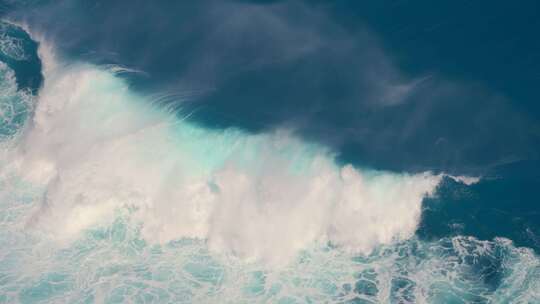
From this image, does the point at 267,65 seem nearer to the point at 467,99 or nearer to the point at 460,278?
the point at 467,99

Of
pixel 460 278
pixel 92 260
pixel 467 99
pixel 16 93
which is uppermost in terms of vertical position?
pixel 16 93

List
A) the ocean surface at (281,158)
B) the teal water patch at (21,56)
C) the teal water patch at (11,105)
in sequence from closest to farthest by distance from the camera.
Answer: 1. the ocean surface at (281,158)
2. the teal water patch at (11,105)
3. the teal water patch at (21,56)

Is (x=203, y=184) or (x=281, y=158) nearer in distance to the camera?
(x=281, y=158)

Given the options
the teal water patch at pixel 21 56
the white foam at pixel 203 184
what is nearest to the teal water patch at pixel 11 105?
the teal water patch at pixel 21 56

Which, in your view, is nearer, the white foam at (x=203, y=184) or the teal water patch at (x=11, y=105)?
the white foam at (x=203, y=184)

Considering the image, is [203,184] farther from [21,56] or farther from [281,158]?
[21,56]

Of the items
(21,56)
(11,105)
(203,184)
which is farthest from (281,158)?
(21,56)

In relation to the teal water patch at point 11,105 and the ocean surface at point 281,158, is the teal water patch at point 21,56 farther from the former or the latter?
the teal water patch at point 11,105

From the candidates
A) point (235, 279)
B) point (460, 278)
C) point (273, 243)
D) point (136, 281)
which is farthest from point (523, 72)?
point (136, 281)
